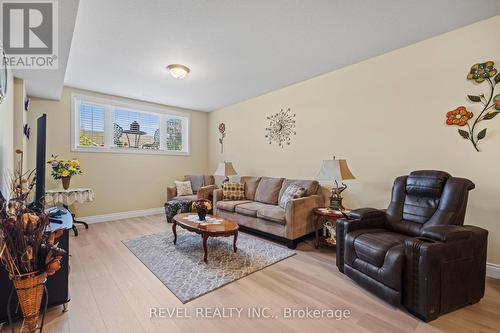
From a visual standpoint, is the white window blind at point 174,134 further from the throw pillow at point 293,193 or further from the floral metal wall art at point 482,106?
the floral metal wall art at point 482,106

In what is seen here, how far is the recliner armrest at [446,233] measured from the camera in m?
1.75

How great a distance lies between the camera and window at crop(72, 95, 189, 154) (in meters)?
4.44

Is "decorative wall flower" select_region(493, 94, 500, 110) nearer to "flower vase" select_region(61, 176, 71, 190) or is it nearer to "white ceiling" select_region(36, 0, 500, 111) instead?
"white ceiling" select_region(36, 0, 500, 111)

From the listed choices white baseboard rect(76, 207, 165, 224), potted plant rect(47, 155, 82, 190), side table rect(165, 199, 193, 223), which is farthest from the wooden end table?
potted plant rect(47, 155, 82, 190)

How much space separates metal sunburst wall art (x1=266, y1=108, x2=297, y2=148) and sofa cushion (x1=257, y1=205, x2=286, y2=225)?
1.39m

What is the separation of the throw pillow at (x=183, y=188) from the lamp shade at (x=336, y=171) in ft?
10.0

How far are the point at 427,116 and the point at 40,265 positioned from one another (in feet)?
12.2

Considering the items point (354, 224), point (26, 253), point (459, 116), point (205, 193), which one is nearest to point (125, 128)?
point (205, 193)

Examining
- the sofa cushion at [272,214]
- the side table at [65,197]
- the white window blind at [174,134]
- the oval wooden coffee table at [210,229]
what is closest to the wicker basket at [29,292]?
the oval wooden coffee table at [210,229]

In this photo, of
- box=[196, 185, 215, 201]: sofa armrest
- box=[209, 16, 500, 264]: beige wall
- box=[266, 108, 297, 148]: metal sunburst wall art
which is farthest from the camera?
box=[196, 185, 215, 201]: sofa armrest

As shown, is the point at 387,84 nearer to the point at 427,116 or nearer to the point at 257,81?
the point at 427,116

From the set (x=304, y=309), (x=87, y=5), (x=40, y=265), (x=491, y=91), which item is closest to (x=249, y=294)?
(x=304, y=309)

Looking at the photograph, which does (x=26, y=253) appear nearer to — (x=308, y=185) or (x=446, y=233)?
(x=446, y=233)

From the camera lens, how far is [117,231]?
3.93 metres
